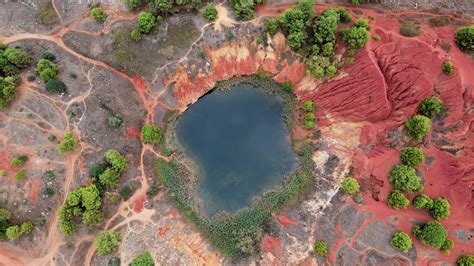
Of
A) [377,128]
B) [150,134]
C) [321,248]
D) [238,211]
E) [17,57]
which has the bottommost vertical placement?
[238,211]

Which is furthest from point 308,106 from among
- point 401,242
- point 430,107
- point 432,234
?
point 432,234

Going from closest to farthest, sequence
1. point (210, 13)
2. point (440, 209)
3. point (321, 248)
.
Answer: point (440, 209)
point (321, 248)
point (210, 13)

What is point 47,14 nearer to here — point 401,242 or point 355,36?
point 355,36

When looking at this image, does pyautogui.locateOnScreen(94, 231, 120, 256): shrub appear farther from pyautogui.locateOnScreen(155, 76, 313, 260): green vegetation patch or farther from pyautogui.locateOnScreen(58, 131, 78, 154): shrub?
pyautogui.locateOnScreen(58, 131, 78, 154): shrub

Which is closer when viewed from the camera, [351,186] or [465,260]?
[465,260]

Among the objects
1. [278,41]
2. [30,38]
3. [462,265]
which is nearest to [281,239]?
[462,265]

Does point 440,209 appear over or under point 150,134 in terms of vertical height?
over

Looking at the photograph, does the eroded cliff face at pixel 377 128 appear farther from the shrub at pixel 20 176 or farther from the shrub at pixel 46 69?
the shrub at pixel 20 176

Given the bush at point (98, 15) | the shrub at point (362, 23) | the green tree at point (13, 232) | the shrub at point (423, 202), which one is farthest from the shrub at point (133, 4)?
the shrub at point (423, 202)
